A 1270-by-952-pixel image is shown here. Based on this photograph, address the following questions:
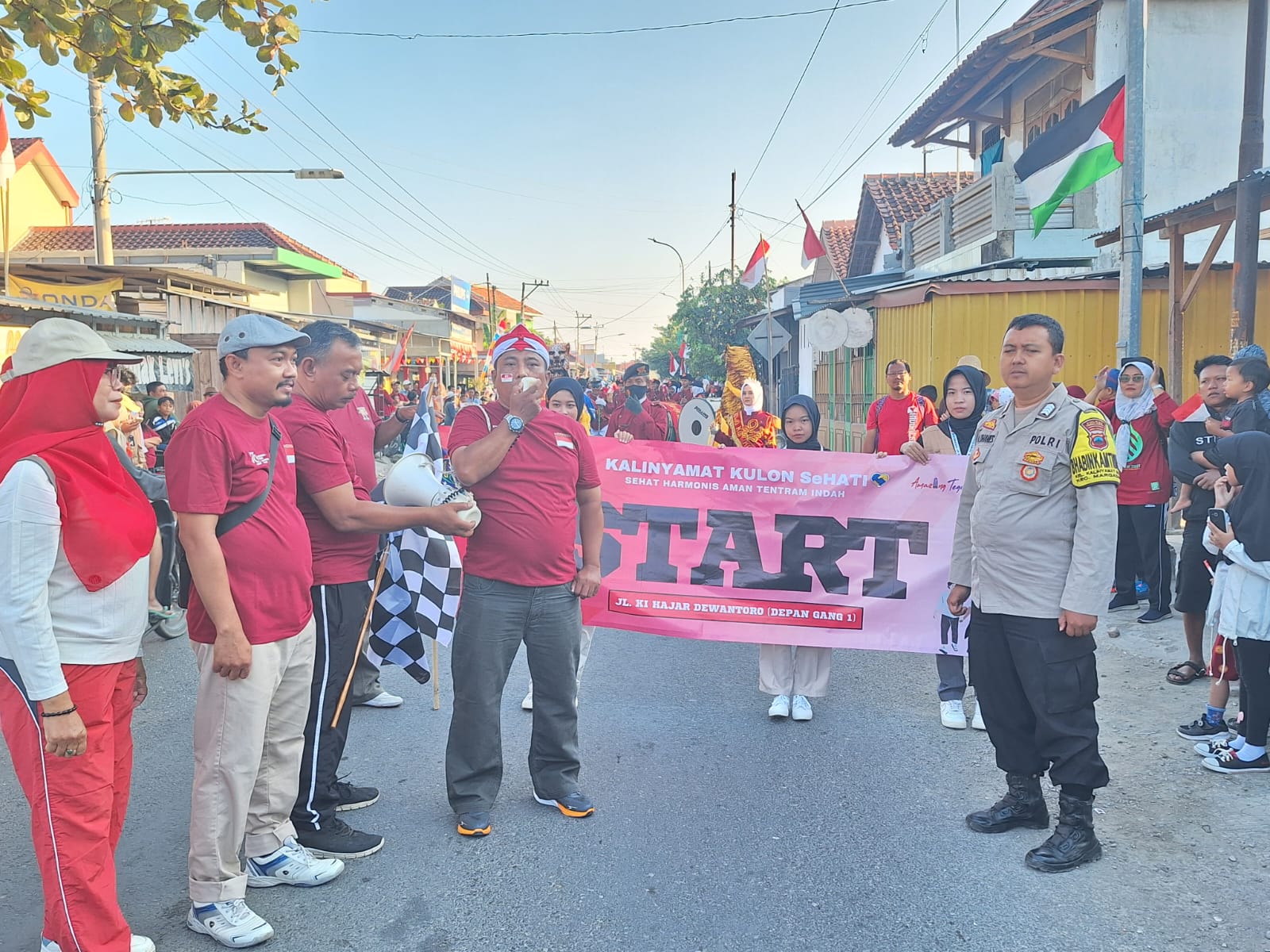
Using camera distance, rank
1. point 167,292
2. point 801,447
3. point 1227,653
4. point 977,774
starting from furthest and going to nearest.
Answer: point 167,292
point 801,447
point 1227,653
point 977,774

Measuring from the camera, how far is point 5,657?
254 cm

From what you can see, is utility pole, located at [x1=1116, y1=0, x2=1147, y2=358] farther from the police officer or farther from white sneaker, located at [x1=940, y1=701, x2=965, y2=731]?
the police officer

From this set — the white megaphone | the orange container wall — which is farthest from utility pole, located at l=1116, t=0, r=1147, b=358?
the white megaphone

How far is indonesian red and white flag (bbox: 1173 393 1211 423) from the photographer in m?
5.97

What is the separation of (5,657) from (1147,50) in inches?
642

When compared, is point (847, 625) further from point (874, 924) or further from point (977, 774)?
point (874, 924)

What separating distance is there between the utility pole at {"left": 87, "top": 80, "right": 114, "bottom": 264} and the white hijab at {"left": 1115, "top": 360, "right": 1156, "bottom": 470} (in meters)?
12.2

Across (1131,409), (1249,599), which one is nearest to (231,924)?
(1249,599)

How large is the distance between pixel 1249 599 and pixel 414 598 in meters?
3.93

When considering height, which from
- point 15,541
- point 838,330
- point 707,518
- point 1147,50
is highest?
point 1147,50

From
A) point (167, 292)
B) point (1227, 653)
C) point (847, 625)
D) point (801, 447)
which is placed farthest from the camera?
point (167, 292)

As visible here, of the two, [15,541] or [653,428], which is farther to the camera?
[653,428]

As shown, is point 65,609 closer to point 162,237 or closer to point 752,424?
point 752,424

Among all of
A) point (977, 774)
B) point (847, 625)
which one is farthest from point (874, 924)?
point (847, 625)
